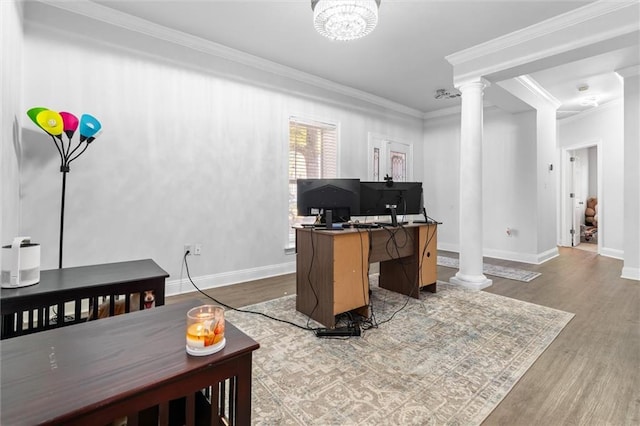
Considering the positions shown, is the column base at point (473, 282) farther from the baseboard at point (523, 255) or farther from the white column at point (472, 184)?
the baseboard at point (523, 255)

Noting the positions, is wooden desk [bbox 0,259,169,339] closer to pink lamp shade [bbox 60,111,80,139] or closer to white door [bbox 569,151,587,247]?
pink lamp shade [bbox 60,111,80,139]

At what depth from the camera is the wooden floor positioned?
151 centimetres

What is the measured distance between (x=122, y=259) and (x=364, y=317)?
7.98 feet

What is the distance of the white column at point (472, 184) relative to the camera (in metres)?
3.56

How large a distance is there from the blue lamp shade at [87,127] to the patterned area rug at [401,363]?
198cm

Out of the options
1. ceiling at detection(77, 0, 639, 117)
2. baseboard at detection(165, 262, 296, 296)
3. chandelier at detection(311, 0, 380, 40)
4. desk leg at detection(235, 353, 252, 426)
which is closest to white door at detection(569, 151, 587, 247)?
ceiling at detection(77, 0, 639, 117)

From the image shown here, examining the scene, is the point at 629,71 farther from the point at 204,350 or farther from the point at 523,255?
the point at 204,350

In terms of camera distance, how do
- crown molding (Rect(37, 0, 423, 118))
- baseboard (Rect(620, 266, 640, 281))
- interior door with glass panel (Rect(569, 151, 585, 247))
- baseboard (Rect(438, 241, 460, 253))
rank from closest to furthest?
crown molding (Rect(37, 0, 423, 118)) < baseboard (Rect(620, 266, 640, 281)) < baseboard (Rect(438, 241, 460, 253)) < interior door with glass panel (Rect(569, 151, 585, 247))

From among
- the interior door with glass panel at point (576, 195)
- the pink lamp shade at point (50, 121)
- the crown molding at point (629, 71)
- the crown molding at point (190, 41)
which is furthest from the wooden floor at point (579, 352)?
the interior door with glass panel at point (576, 195)

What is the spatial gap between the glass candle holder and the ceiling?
2.86m

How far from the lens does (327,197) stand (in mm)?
2686

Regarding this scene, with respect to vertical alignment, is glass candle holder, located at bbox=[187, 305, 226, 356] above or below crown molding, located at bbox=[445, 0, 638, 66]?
below

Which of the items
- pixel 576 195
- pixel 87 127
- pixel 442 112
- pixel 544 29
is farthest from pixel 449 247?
pixel 87 127

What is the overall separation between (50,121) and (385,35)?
10.5ft
